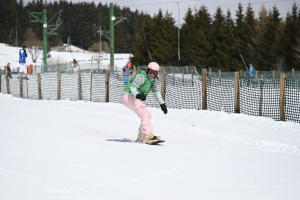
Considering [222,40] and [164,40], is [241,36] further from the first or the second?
[164,40]

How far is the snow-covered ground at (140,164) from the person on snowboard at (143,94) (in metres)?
0.28

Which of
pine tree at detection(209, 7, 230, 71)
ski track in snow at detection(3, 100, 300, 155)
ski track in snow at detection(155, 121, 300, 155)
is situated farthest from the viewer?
pine tree at detection(209, 7, 230, 71)

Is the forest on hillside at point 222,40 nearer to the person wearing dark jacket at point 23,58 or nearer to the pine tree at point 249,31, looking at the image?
the pine tree at point 249,31

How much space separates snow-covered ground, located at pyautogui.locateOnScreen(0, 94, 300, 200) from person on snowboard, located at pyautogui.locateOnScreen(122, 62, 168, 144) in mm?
280

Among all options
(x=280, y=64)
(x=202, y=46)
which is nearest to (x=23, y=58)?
(x=280, y=64)

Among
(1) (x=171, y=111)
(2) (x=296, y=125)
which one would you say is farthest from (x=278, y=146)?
(1) (x=171, y=111)

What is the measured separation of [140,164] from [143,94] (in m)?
2.74

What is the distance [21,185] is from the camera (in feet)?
22.2

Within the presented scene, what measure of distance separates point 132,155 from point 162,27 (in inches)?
2447

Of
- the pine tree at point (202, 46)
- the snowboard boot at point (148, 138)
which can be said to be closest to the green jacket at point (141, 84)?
the snowboard boot at point (148, 138)

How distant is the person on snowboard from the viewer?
11.0 m

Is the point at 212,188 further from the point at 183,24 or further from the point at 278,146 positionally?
the point at 183,24

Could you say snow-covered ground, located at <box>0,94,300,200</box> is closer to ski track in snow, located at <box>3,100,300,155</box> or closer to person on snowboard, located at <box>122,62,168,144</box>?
ski track in snow, located at <box>3,100,300,155</box>

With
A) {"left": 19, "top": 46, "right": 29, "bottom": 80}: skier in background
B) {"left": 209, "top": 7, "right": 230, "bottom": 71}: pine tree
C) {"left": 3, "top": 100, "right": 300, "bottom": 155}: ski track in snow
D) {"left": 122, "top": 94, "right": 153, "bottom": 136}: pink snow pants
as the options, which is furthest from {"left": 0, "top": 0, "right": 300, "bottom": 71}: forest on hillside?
{"left": 122, "top": 94, "right": 153, "bottom": 136}: pink snow pants
